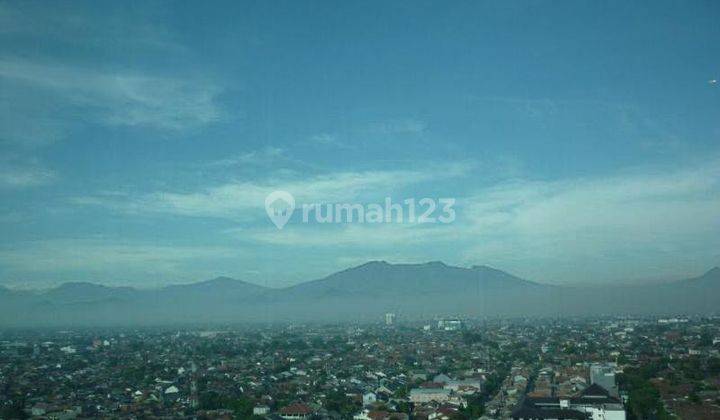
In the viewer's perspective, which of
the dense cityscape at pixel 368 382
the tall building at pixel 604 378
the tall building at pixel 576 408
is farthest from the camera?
the tall building at pixel 604 378

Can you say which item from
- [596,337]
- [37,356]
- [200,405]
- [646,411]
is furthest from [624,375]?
[37,356]

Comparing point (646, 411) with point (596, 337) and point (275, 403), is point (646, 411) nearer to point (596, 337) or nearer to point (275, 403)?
point (275, 403)

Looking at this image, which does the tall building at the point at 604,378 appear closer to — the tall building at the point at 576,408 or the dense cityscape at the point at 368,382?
the dense cityscape at the point at 368,382

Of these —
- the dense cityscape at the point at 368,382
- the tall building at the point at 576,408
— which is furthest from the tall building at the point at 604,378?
the tall building at the point at 576,408

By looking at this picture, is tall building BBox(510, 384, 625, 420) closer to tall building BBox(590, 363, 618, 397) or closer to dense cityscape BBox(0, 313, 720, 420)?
dense cityscape BBox(0, 313, 720, 420)

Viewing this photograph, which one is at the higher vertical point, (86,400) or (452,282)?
(452,282)

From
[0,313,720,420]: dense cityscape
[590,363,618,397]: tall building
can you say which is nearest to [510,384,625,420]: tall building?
[0,313,720,420]: dense cityscape

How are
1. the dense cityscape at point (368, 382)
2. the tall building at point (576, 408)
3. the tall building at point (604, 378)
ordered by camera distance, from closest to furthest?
the tall building at point (576, 408) < the dense cityscape at point (368, 382) < the tall building at point (604, 378)

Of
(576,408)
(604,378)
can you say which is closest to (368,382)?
(604,378)

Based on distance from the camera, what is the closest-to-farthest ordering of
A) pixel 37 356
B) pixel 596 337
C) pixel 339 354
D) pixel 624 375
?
1. pixel 624 375
2. pixel 37 356
3. pixel 339 354
4. pixel 596 337
